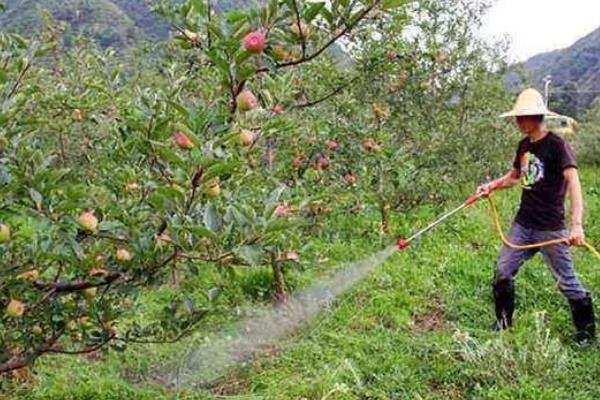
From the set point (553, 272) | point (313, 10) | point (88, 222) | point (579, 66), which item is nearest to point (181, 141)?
point (88, 222)

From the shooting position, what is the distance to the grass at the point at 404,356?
3.98 metres

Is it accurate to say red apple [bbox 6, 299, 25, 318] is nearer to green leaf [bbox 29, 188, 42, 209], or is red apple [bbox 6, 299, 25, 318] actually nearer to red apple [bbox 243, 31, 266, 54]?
green leaf [bbox 29, 188, 42, 209]

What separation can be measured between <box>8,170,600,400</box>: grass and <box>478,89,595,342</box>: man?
0.28 metres

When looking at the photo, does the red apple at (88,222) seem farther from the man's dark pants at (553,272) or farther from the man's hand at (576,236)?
the man's dark pants at (553,272)

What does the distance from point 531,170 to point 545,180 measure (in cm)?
10

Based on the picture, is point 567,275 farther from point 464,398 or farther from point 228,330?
point 228,330

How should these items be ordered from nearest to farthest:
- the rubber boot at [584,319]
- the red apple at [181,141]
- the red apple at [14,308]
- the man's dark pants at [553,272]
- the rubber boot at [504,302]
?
the red apple at [181,141], the red apple at [14,308], the man's dark pants at [553,272], the rubber boot at [584,319], the rubber boot at [504,302]

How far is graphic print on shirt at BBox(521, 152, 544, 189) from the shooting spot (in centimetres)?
425

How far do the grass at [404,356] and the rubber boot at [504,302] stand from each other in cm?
9

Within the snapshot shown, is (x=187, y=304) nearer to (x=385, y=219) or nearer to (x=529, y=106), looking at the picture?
(x=529, y=106)

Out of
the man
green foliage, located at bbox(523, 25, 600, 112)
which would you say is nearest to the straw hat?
the man

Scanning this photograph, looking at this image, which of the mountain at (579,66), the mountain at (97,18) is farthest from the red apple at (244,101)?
the mountain at (579,66)

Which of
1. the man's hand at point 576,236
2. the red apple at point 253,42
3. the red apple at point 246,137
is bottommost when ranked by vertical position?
the man's hand at point 576,236

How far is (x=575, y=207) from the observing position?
4.01m
